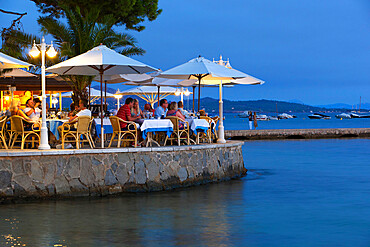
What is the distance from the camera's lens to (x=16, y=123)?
1202 centimetres

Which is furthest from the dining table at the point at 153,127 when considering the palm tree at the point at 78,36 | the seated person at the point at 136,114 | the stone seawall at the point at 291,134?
the stone seawall at the point at 291,134

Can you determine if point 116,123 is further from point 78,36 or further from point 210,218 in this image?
point 78,36

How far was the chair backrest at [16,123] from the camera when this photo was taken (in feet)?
39.1

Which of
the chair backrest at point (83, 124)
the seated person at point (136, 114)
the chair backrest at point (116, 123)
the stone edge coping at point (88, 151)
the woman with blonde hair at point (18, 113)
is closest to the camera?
the stone edge coping at point (88, 151)

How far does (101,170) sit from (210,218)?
2783 millimetres

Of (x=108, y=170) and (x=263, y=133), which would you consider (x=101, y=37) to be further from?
(x=263, y=133)

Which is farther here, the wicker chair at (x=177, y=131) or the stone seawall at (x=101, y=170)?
the wicker chair at (x=177, y=131)

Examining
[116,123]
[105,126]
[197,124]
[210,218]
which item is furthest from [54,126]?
[210,218]

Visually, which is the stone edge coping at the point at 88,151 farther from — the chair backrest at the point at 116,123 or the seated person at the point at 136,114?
the seated person at the point at 136,114

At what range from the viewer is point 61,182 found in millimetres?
10758

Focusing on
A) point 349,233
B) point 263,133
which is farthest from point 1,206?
point 263,133

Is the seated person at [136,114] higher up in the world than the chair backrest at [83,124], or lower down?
higher up

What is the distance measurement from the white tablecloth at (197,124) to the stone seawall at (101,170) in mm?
867

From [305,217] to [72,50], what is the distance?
13580mm
